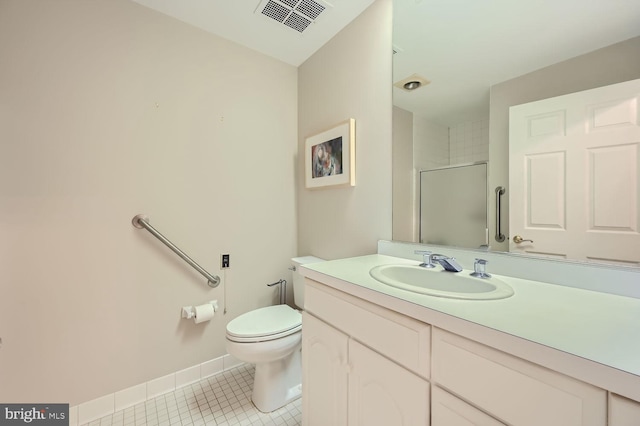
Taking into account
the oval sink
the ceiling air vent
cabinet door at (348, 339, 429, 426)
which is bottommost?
cabinet door at (348, 339, 429, 426)

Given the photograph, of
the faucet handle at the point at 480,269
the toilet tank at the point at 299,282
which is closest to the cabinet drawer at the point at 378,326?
the faucet handle at the point at 480,269

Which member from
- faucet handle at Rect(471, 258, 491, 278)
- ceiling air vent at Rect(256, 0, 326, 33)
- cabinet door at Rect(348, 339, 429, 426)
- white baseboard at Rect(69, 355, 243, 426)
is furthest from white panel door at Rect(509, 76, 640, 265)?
white baseboard at Rect(69, 355, 243, 426)

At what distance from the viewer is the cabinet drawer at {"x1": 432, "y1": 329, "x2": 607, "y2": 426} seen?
1.45ft

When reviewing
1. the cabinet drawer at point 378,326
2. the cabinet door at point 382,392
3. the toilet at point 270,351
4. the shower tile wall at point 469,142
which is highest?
the shower tile wall at point 469,142

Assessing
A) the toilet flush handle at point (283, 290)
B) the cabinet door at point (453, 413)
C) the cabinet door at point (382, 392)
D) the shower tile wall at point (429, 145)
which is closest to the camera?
the cabinet door at point (453, 413)

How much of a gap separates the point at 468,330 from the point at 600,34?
3.46 ft

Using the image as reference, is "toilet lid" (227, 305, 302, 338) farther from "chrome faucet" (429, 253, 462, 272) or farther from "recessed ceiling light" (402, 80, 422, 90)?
"recessed ceiling light" (402, 80, 422, 90)

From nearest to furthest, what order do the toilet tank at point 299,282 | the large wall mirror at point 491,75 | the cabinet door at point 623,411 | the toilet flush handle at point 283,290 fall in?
the cabinet door at point 623,411 < the large wall mirror at point 491,75 < the toilet tank at point 299,282 < the toilet flush handle at point 283,290

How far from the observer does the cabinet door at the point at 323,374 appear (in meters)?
0.92

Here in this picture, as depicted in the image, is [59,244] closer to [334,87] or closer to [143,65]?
[143,65]

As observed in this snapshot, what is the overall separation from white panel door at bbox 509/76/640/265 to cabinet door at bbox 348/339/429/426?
685 mm

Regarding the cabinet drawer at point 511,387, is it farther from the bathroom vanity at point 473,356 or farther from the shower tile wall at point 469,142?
the shower tile wall at point 469,142

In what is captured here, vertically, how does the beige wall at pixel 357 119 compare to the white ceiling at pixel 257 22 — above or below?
below

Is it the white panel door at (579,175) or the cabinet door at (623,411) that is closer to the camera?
the cabinet door at (623,411)
